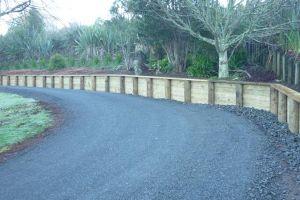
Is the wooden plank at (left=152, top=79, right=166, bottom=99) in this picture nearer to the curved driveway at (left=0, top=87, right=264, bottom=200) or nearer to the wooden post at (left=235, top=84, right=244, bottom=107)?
the wooden post at (left=235, top=84, right=244, bottom=107)

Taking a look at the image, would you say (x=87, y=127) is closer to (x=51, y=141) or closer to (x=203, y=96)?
(x=51, y=141)

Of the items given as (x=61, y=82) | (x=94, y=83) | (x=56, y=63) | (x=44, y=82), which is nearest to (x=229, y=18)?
(x=94, y=83)

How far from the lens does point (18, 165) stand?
7.67 m

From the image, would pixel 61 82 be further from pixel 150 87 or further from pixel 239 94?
pixel 239 94

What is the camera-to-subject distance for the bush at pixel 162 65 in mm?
21266

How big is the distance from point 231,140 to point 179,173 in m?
2.50

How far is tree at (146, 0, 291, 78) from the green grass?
614cm

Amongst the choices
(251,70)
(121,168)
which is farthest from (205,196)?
(251,70)

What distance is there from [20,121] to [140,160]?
6426mm

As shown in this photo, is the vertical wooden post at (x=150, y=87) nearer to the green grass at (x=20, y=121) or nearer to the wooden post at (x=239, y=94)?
the green grass at (x=20, y=121)

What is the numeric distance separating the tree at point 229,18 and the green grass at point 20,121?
6.14 meters

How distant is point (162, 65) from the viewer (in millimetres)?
21828

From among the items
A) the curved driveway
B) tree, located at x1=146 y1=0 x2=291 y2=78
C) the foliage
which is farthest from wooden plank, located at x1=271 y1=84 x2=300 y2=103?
the foliage

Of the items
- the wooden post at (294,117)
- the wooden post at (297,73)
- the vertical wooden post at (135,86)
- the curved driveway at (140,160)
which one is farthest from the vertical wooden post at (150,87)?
the wooden post at (294,117)
